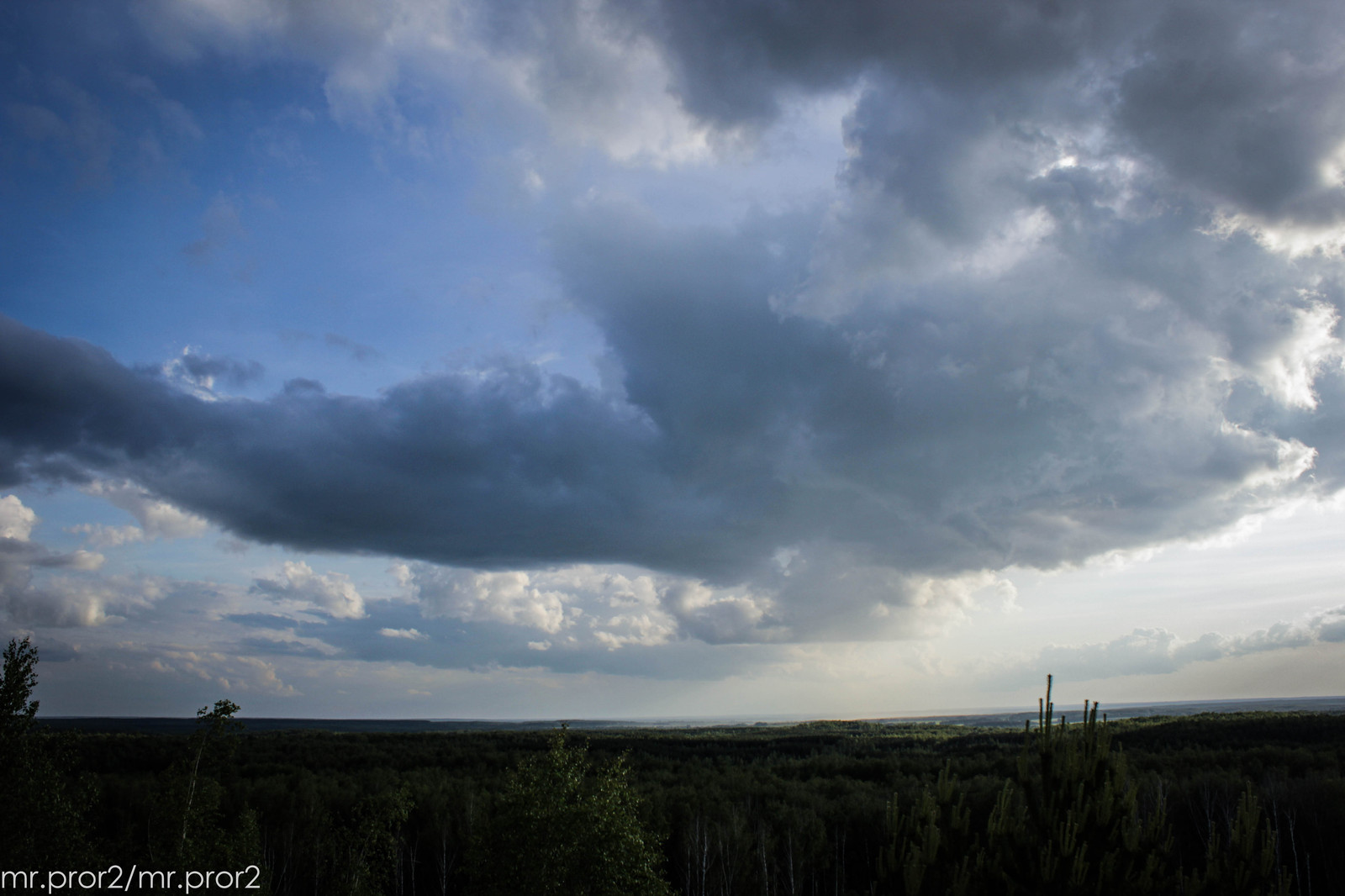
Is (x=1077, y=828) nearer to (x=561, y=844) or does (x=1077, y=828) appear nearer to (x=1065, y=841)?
(x=1065, y=841)

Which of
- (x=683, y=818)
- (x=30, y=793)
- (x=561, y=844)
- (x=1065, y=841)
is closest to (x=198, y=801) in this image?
(x=30, y=793)

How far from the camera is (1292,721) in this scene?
9344 centimetres

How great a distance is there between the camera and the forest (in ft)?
36.5

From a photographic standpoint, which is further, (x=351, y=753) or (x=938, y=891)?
(x=351, y=753)

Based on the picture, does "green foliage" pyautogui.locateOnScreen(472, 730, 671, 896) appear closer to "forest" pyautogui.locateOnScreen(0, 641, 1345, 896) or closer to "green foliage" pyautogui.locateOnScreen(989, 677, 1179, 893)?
"forest" pyautogui.locateOnScreen(0, 641, 1345, 896)

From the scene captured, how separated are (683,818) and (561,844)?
28379 millimetres

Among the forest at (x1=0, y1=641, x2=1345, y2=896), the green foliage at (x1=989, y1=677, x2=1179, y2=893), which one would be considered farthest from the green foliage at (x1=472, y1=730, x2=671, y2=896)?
the green foliage at (x1=989, y1=677, x2=1179, y2=893)

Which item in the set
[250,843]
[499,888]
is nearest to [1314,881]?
[499,888]

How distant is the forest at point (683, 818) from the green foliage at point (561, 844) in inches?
3.9

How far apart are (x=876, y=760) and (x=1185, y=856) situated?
137 ft

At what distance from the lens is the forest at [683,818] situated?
36.5ft

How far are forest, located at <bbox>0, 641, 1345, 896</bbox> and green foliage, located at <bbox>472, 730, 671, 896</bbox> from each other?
99mm

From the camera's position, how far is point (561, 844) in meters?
31.2

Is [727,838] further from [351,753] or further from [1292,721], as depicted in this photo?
[1292,721]
